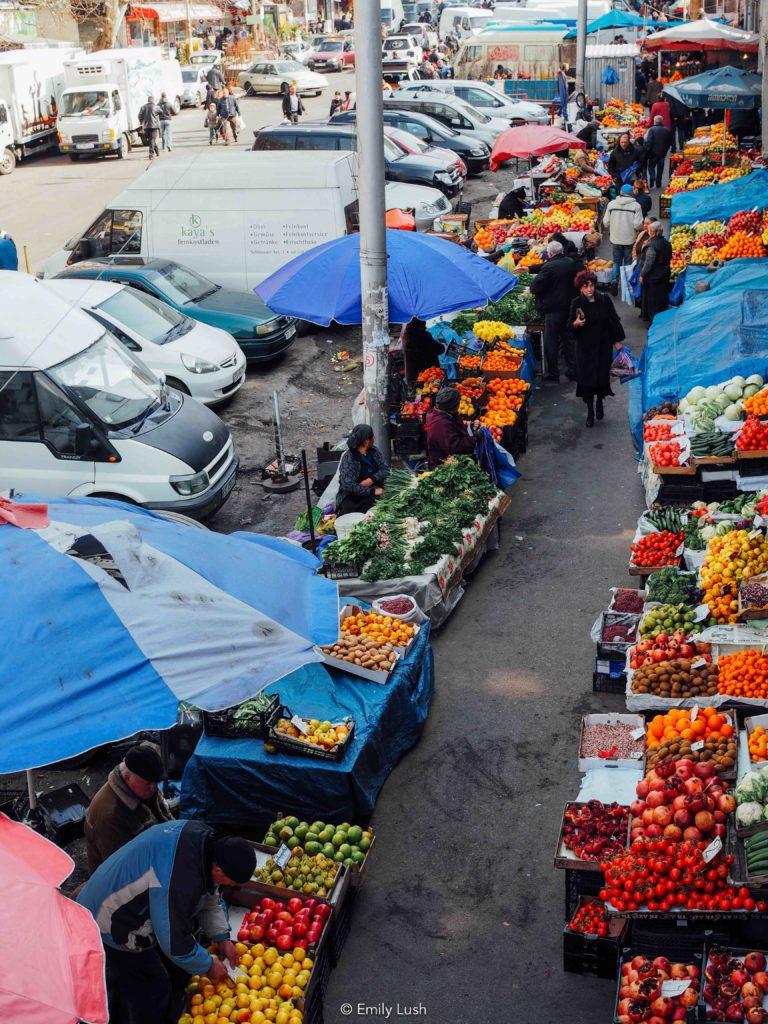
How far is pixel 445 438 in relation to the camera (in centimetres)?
1062

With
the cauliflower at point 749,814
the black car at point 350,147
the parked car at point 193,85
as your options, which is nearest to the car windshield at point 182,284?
the black car at point 350,147

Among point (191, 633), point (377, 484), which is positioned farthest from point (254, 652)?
point (377, 484)

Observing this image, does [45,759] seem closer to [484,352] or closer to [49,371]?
[49,371]

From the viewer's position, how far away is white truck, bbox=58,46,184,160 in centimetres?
3188

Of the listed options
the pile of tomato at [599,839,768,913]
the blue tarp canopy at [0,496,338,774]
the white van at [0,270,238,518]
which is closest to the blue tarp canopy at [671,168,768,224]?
the white van at [0,270,238,518]

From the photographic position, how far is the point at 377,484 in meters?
10.4

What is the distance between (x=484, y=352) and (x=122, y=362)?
4.69 metres

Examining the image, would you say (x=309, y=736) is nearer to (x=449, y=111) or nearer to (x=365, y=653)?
(x=365, y=653)

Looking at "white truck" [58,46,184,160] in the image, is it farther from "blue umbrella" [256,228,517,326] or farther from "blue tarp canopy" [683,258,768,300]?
"blue umbrella" [256,228,517,326]

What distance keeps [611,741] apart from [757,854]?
169cm

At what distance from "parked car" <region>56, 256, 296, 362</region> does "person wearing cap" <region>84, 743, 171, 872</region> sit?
10.2 metres

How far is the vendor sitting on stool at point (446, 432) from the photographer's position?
10555 millimetres

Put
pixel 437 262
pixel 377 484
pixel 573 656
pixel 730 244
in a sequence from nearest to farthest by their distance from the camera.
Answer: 1. pixel 573 656
2. pixel 377 484
3. pixel 437 262
4. pixel 730 244

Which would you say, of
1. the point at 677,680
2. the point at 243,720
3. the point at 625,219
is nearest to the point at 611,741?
the point at 677,680
